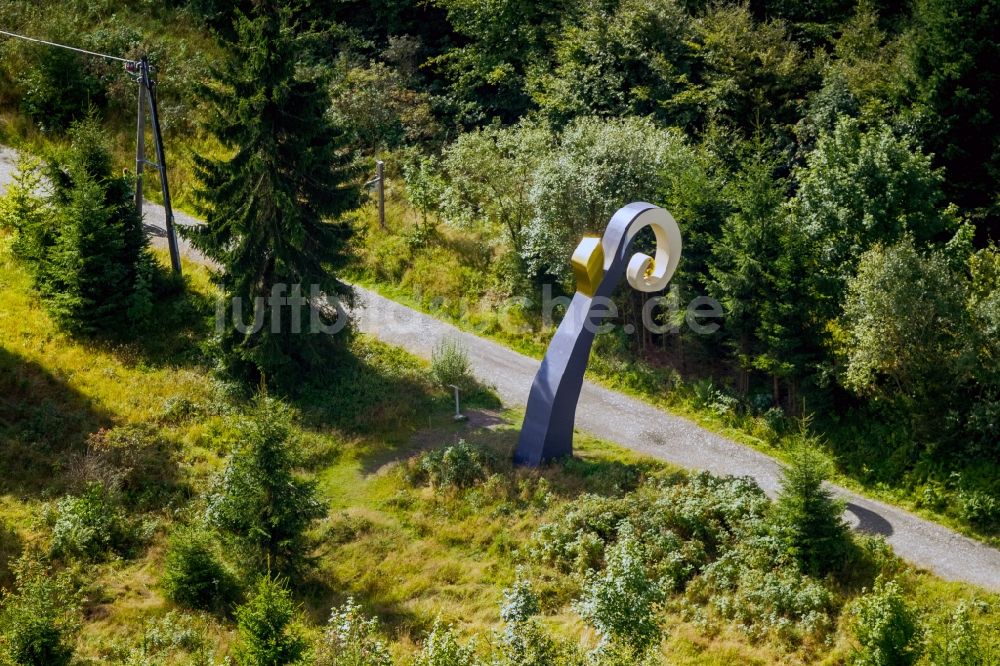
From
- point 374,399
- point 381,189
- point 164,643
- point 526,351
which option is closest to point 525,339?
point 526,351

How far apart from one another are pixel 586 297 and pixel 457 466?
5.02m

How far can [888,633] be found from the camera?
1650 centimetres

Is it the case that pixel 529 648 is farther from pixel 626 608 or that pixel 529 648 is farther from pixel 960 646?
pixel 960 646

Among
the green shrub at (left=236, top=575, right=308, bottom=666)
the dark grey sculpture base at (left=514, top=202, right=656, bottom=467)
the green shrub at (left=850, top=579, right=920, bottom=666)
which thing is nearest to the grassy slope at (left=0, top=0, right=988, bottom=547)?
the dark grey sculpture base at (left=514, top=202, right=656, bottom=467)

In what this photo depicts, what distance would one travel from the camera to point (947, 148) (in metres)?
29.9

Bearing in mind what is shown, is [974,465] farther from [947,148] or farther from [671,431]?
[947,148]

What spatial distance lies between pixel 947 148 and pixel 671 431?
Result: 12109mm

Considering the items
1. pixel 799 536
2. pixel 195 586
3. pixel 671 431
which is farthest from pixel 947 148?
pixel 195 586

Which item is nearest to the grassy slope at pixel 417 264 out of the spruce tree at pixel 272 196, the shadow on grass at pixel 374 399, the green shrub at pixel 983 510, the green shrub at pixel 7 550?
the green shrub at pixel 983 510

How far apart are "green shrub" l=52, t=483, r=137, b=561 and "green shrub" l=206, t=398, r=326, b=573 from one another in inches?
104

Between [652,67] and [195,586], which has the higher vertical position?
[652,67]

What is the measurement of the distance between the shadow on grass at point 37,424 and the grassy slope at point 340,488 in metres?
0.04

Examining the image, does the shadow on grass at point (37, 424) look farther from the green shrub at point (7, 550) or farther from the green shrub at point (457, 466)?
the green shrub at point (457, 466)

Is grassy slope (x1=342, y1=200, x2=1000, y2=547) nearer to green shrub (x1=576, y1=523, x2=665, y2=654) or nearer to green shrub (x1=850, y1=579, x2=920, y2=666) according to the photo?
green shrub (x1=850, y1=579, x2=920, y2=666)
